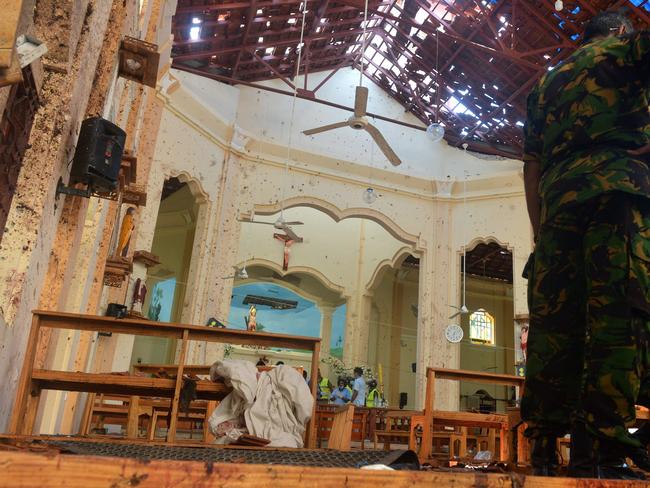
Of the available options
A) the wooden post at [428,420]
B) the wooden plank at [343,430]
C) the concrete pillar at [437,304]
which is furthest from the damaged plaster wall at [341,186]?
the wooden plank at [343,430]

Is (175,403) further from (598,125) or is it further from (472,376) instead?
(598,125)

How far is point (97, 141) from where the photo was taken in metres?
2.71

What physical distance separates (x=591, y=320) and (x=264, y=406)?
5.27 ft

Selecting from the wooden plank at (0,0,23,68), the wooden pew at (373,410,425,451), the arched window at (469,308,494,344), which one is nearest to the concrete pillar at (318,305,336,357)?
the arched window at (469,308,494,344)

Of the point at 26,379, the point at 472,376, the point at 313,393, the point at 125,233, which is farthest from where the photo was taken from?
the point at 125,233

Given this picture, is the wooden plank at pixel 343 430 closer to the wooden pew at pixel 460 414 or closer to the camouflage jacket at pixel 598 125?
the wooden pew at pixel 460 414

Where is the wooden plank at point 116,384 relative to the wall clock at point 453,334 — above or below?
below

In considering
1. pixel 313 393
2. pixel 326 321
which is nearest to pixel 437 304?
pixel 326 321

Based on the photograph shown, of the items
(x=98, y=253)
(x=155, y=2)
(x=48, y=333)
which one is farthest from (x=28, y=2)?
(x=155, y=2)

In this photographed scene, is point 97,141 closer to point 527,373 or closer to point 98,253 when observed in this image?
point 527,373

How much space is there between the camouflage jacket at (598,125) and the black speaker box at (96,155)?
6.32ft

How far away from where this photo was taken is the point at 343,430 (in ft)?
8.39

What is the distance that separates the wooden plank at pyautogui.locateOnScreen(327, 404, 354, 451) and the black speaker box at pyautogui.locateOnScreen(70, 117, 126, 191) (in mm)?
1507

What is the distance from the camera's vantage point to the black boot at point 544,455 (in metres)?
1.49
